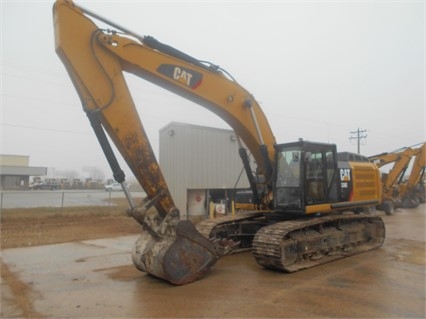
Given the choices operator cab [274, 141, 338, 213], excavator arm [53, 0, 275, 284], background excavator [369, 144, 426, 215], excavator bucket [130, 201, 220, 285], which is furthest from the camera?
background excavator [369, 144, 426, 215]

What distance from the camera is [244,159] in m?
8.41

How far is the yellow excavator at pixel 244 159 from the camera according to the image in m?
5.78

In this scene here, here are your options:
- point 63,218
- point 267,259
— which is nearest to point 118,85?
point 267,259

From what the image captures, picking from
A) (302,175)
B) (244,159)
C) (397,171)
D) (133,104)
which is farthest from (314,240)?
(397,171)

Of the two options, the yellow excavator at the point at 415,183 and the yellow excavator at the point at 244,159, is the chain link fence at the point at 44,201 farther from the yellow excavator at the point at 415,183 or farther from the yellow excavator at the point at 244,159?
the yellow excavator at the point at 415,183


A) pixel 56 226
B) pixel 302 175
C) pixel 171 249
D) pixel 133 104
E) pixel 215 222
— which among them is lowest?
pixel 56 226

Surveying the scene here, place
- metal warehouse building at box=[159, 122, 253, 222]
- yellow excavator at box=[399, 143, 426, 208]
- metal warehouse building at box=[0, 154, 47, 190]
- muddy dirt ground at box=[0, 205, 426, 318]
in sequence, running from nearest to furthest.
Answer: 1. muddy dirt ground at box=[0, 205, 426, 318]
2. metal warehouse building at box=[159, 122, 253, 222]
3. yellow excavator at box=[399, 143, 426, 208]
4. metal warehouse building at box=[0, 154, 47, 190]

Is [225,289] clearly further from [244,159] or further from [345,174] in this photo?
[345,174]

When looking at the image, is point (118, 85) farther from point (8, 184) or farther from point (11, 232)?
point (8, 184)

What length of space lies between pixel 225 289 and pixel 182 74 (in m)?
3.85

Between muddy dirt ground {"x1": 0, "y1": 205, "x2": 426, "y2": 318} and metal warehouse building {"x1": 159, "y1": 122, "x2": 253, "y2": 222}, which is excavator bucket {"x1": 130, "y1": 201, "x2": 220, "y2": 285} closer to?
muddy dirt ground {"x1": 0, "y1": 205, "x2": 426, "y2": 318}

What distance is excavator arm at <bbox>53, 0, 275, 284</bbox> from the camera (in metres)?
5.66

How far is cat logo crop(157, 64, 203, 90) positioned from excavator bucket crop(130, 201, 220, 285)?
240 centimetres

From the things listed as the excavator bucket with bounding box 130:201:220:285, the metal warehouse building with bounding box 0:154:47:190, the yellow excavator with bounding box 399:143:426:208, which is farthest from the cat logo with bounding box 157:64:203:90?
the metal warehouse building with bounding box 0:154:47:190
